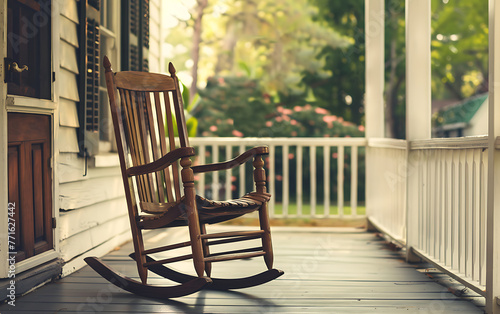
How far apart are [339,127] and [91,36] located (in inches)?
244

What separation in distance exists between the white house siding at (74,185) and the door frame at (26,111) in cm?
7

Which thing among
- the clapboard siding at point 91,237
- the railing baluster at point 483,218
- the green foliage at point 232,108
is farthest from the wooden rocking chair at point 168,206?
the green foliage at point 232,108

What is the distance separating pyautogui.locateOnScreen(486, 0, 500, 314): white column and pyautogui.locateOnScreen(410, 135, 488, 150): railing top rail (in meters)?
0.13

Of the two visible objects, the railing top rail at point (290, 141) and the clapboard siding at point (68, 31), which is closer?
the clapboard siding at point (68, 31)

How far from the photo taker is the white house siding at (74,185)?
3.12 meters

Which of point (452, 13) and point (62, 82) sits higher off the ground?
point (452, 13)

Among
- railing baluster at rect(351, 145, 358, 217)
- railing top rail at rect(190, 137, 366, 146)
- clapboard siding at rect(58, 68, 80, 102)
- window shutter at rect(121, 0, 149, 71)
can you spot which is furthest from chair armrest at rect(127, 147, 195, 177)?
railing baluster at rect(351, 145, 358, 217)

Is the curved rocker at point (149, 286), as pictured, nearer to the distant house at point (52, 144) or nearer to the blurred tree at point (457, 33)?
the distant house at point (52, 144)

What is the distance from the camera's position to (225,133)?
929 cm

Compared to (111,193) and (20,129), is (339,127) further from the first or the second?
(20,129)

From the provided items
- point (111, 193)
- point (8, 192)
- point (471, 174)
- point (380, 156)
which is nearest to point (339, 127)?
point (380, 156)

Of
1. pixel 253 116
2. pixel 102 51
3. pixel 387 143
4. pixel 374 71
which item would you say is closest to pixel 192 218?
pixel 102 51

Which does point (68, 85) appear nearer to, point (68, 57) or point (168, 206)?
point (68, 57)

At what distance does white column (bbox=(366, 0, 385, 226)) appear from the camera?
16.1 feet
